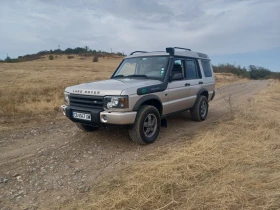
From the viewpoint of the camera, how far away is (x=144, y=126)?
483 cm

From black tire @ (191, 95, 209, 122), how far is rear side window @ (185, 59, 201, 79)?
0.63 meters

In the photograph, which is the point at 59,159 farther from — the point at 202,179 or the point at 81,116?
the point at 202,179

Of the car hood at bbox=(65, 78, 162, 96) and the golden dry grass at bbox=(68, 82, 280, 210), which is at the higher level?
the car hood at bbox=(65, 78, 162, 96)

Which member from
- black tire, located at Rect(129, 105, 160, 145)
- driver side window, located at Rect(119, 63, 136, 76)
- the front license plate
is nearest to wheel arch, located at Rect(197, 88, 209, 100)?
driver side window, located at Rect(119, 63, 136, 76)

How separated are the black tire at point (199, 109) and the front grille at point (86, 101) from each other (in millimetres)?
3185

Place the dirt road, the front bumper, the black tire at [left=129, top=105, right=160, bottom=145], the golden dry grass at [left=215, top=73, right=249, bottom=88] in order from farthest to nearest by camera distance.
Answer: the golden dry grass at [left=215, top=73, right=249, bottom=88]
the black tire at [left=129, top=105, right=160, bottom=145]
the front bumper
the dirt road

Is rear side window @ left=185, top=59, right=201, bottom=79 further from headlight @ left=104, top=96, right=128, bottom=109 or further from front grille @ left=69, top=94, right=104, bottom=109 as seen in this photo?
front grille @ left=69, top=94, right=104, bottom=109

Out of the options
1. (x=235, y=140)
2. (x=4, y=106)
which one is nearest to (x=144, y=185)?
(x=235, y=140)

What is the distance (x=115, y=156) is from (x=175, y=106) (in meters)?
2.01

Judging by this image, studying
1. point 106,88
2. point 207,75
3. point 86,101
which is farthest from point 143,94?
point 207,75

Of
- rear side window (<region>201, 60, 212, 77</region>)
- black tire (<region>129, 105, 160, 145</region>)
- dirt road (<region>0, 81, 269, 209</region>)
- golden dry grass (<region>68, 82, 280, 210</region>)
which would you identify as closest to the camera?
golden dry grass (<region>68, 82, 280, 210</region>)

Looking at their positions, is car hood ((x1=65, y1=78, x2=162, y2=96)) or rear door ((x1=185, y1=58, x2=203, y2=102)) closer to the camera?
car hood ((x1=65, y1=78, x2=162, y2=96))

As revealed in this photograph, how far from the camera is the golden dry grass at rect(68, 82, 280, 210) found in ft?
9.32

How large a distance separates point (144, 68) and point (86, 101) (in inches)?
66.1
